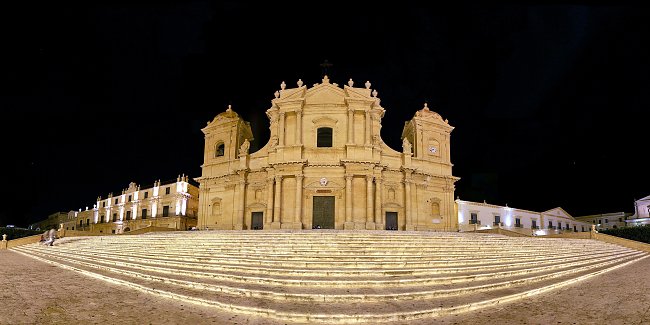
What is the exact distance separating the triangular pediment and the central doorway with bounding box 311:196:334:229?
7744 millimetres

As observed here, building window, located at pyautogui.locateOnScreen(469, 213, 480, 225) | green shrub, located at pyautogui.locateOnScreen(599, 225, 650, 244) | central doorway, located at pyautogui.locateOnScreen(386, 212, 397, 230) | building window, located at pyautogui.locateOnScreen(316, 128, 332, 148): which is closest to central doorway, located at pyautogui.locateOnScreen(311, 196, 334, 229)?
building window, located at pyautogui.locateOnScreen(316, 128, 332, 148)

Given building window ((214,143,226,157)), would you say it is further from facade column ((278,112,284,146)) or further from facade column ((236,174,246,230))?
facade column ((278,112,284,146))

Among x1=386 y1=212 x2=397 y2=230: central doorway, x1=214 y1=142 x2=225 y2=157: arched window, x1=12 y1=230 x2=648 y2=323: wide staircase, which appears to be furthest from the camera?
x1=214 y1=142 x2=225 y2=157: arched window

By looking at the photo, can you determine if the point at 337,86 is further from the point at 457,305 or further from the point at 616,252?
the point at 457,305

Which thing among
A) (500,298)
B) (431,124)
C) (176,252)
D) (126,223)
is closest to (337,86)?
(431,124)

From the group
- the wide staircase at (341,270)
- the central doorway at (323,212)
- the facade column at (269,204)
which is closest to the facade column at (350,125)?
the central doorway at (323,212)

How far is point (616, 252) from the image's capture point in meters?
19.5

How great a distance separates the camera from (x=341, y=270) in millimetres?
10641

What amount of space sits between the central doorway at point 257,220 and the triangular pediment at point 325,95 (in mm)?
9665

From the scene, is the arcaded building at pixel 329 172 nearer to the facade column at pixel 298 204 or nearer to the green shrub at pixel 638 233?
the facade column at pixel 298 204

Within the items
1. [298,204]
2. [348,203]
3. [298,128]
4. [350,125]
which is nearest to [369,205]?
[348,203]

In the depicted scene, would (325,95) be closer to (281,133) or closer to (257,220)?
(281,133)

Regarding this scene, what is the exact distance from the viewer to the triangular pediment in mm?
30281

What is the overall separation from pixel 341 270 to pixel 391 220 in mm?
19124
